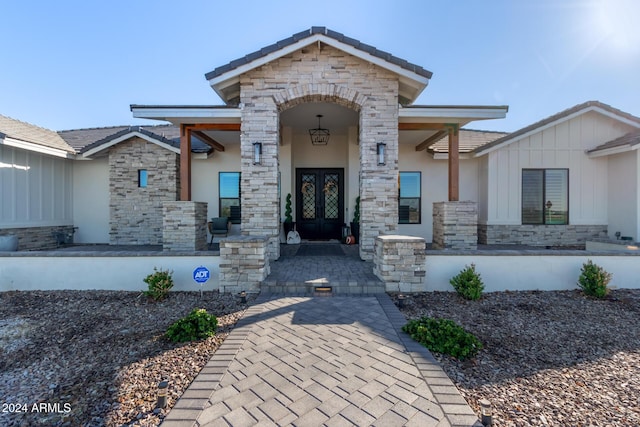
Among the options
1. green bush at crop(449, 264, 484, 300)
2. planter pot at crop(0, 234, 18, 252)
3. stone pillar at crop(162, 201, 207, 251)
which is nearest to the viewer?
green bush at crop(449, 264, 484, 300)

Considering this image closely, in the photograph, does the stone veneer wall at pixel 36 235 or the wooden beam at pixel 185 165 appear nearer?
the wooden beam at pixel 185 165

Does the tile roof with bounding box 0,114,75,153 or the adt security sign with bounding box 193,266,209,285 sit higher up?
the tile roof with bounding box 0,114,75,153

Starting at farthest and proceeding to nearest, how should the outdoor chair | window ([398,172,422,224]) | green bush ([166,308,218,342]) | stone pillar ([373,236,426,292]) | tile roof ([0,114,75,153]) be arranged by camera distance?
window ([398,172,422,224]), the outdoor chair, tile roof ([0,114,75,153]), stone pillar ([373,236,426,292]), green bush ([166,308,218,342])

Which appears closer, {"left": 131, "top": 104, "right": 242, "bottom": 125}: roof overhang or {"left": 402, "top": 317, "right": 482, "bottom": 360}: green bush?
{"left": 402, "top": 317, "right": 482, "bottom": 360}: green bush

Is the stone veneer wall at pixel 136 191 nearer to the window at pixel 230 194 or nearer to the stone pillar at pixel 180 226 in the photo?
the window at pixel 230 194

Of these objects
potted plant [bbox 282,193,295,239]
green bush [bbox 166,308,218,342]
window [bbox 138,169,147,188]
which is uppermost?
window [bbox 138,169,147,188]

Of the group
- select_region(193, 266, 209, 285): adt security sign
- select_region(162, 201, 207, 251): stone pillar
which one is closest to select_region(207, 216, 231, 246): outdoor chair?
select_region(162, 201, 207, 251): stone pillar

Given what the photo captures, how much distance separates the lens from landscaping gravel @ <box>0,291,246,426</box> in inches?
93.0

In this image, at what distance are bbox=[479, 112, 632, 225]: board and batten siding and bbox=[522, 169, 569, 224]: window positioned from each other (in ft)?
0.52

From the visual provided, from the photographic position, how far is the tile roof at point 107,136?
930 cm

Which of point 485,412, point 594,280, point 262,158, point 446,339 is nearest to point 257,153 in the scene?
point 262,158

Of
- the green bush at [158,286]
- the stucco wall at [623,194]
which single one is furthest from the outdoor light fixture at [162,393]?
the stucco wall at [623,194]

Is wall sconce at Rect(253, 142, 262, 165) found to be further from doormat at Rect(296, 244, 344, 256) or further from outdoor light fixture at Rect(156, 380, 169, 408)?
outdoor light fixture at Rect(156, 380, 169, 408)

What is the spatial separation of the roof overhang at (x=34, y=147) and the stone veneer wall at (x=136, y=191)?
1265 millimetres
